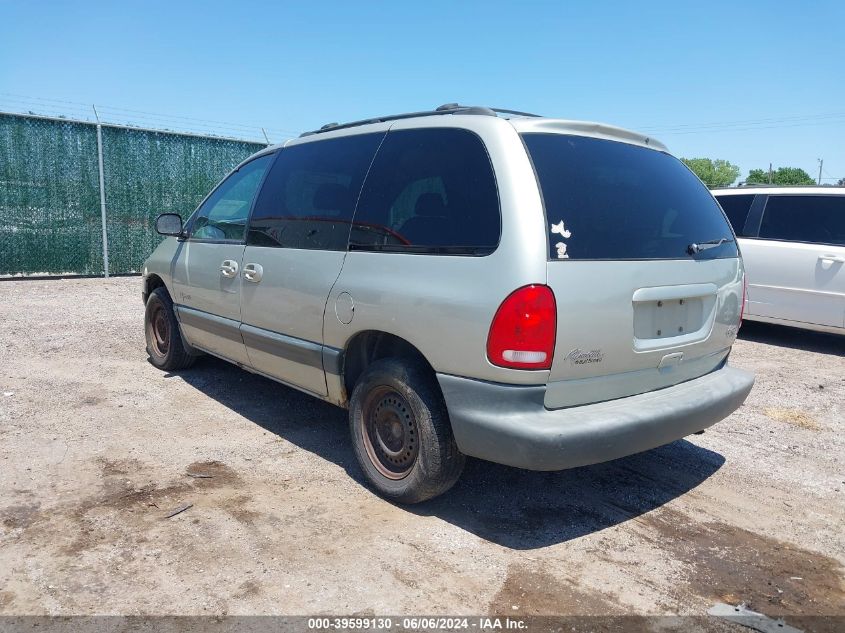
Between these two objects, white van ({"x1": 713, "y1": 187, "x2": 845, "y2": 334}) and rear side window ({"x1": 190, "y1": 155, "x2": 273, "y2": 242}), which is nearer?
rear side window ({"x1": 190, "y1": 155, "x2": 273, "y2": 242})

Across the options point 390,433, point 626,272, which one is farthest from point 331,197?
point 626,272

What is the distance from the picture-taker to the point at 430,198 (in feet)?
10.8

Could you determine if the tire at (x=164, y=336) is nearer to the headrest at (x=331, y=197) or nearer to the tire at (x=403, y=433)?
the headrest at (x=331, y=197)

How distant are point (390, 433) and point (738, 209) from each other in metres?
6.46

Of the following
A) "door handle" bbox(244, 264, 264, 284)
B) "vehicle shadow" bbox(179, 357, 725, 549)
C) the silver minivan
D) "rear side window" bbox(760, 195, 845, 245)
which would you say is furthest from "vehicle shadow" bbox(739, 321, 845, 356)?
"door handle" bbox(244, 264, 264, 284)

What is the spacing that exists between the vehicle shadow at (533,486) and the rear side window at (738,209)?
4.50m

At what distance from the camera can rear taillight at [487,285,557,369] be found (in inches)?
110

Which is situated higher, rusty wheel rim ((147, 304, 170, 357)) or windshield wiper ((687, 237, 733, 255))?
windshield wiper ((687, 237, 733, 255))

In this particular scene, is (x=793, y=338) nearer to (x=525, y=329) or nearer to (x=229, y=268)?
(x=525, y=329)

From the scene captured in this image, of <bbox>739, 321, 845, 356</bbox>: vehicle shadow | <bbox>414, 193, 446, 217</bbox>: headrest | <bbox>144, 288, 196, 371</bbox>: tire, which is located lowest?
<bbox>739, 321, 845, 356</bbox>: vehicle shadow

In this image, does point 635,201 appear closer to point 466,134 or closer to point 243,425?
point 466,134

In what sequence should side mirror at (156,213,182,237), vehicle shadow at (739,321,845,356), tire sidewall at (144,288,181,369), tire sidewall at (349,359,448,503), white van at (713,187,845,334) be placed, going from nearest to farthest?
tire sidewall at (349,359,448,503) < side mirror at (156,213,182,237) < tire sidewall at (144,288,181,369) < white van at (713,187,845,334) < vehicle shadow at (739,321,845,356)

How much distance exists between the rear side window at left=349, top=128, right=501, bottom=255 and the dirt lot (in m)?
1.39

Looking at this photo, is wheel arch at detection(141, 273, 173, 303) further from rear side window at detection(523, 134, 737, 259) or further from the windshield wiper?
the windshield wiper
